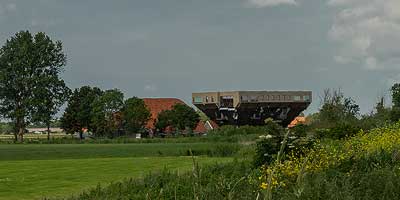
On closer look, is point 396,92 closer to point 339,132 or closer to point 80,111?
point 80,111

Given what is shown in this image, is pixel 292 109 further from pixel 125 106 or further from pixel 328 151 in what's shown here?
pixel 328 151

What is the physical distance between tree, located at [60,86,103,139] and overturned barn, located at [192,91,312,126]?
1776 centimetres

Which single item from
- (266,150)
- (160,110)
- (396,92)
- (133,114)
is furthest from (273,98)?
(266,150)

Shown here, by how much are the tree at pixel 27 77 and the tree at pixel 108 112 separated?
20.1 ft

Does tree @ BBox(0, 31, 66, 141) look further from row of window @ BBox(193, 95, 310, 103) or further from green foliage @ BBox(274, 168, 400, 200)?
green foliage @ BBox(274, 168, 400, 200)

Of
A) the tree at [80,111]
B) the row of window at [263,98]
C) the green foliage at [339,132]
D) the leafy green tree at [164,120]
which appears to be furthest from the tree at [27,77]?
the green foliage at [339,132]

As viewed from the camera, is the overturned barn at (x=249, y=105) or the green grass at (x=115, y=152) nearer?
the green grass at (x=115, y=152)

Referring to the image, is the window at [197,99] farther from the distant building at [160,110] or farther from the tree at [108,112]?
the tree at [108,112]

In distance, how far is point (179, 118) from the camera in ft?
313

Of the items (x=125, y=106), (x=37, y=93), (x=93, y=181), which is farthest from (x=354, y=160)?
(x=125, y=106)

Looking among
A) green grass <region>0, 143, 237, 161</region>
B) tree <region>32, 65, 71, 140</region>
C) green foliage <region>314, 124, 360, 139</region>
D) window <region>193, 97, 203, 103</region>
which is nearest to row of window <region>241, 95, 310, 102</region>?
window <region>193, 97, 203, 103</region>

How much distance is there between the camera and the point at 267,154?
1412 centimetres

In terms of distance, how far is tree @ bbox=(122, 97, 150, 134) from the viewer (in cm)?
9056

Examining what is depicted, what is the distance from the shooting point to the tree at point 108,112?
90525 mm
